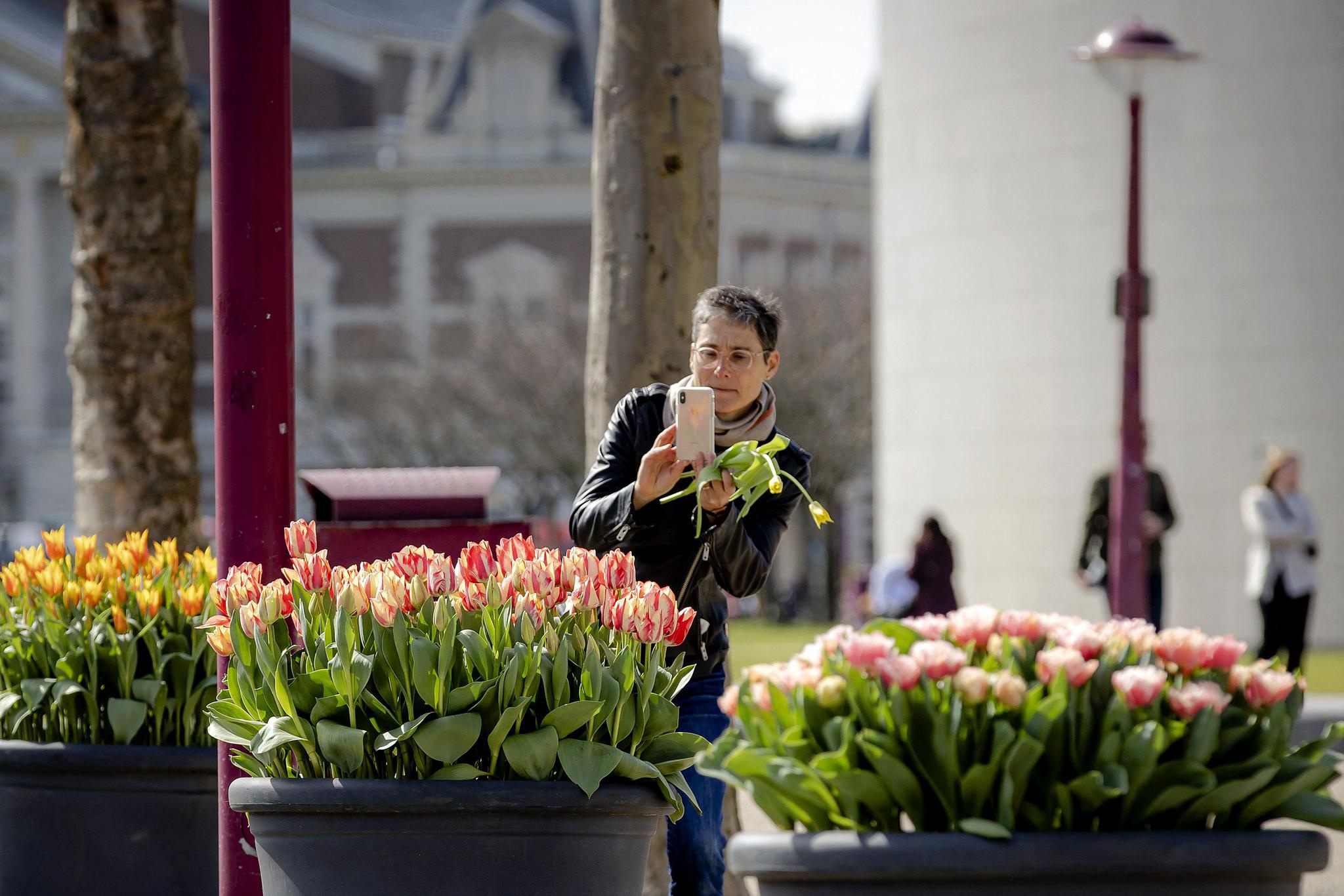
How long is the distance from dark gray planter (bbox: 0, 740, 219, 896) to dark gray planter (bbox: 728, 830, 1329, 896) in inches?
90.1

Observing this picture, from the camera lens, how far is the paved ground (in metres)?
7.88

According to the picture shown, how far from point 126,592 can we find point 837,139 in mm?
63919

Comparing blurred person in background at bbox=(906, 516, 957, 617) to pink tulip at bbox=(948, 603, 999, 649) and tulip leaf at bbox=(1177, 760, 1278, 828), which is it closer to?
pink tulip at bbox=(948, 603, 999, 649)

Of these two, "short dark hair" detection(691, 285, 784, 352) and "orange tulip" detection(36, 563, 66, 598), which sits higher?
"short dark hair" detection(691, 285, 784, 352)

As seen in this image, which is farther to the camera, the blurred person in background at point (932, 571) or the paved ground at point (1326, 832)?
the blurred person in background at point (932, 571)

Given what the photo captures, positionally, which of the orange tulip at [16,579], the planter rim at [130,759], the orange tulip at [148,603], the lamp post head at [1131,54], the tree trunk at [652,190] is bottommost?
the planter rim at [130,759]

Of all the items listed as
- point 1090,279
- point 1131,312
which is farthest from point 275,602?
point 1090,279

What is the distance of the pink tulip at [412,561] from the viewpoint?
14.3 feet

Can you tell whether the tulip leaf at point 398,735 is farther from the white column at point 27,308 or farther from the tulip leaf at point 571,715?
the white column at point 27,308

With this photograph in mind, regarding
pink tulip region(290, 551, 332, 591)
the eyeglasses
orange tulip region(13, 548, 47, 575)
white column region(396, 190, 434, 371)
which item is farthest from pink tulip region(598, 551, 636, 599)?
white column region(396, 190, 434, 371)

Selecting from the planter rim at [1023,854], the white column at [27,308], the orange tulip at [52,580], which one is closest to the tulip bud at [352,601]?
the planter rim at [1023,854]

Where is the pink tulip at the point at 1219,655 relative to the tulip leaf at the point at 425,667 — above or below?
above

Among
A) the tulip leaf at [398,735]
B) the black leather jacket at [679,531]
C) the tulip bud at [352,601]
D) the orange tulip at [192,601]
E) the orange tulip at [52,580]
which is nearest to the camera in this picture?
the tulip leaf at [398,735]

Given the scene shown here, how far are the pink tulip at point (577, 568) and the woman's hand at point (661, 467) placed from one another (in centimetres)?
36
